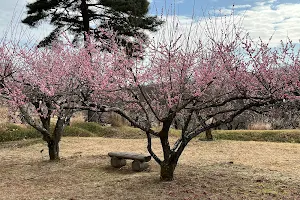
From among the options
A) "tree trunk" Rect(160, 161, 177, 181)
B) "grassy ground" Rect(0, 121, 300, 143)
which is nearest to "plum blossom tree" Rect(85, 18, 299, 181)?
"tree trunk" Rect(160, 161, 177, 181)

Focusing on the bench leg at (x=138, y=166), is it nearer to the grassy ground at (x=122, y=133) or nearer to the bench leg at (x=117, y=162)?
the bench leg at (x=117, y=162)

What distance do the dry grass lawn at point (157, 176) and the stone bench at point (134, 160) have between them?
0.51ft

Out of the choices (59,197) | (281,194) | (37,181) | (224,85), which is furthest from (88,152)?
(281,194)

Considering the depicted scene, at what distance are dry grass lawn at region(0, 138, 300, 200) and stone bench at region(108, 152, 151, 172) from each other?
0.16 metres

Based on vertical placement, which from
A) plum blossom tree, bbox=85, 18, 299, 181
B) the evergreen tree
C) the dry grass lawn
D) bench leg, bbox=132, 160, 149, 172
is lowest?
the dry grass lawn

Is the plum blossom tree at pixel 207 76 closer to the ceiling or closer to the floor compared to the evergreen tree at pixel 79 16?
closer to the floor

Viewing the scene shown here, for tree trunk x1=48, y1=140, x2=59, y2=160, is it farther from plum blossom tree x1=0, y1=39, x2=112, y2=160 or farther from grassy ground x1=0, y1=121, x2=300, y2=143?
grassy ground x1=0, y1=121, x2=300, y2=143

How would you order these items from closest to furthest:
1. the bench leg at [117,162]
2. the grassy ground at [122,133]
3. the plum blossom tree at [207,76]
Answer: the plum blossom tree at [207,76]
the bench leg at [117,162]
the grassy ground at [122,133]

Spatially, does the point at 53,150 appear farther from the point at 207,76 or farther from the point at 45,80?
the point at 207,76

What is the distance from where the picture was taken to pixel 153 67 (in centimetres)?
621

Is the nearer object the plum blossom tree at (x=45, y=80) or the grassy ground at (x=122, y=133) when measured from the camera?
the plum blossom tree at (x=45, y=80)

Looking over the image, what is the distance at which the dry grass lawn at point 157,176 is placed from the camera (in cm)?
549

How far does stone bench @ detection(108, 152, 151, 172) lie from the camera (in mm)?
7113

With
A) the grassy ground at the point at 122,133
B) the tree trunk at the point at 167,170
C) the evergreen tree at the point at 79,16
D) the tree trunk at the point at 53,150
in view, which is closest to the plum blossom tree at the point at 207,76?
the tree trunk at the point at 167,170
